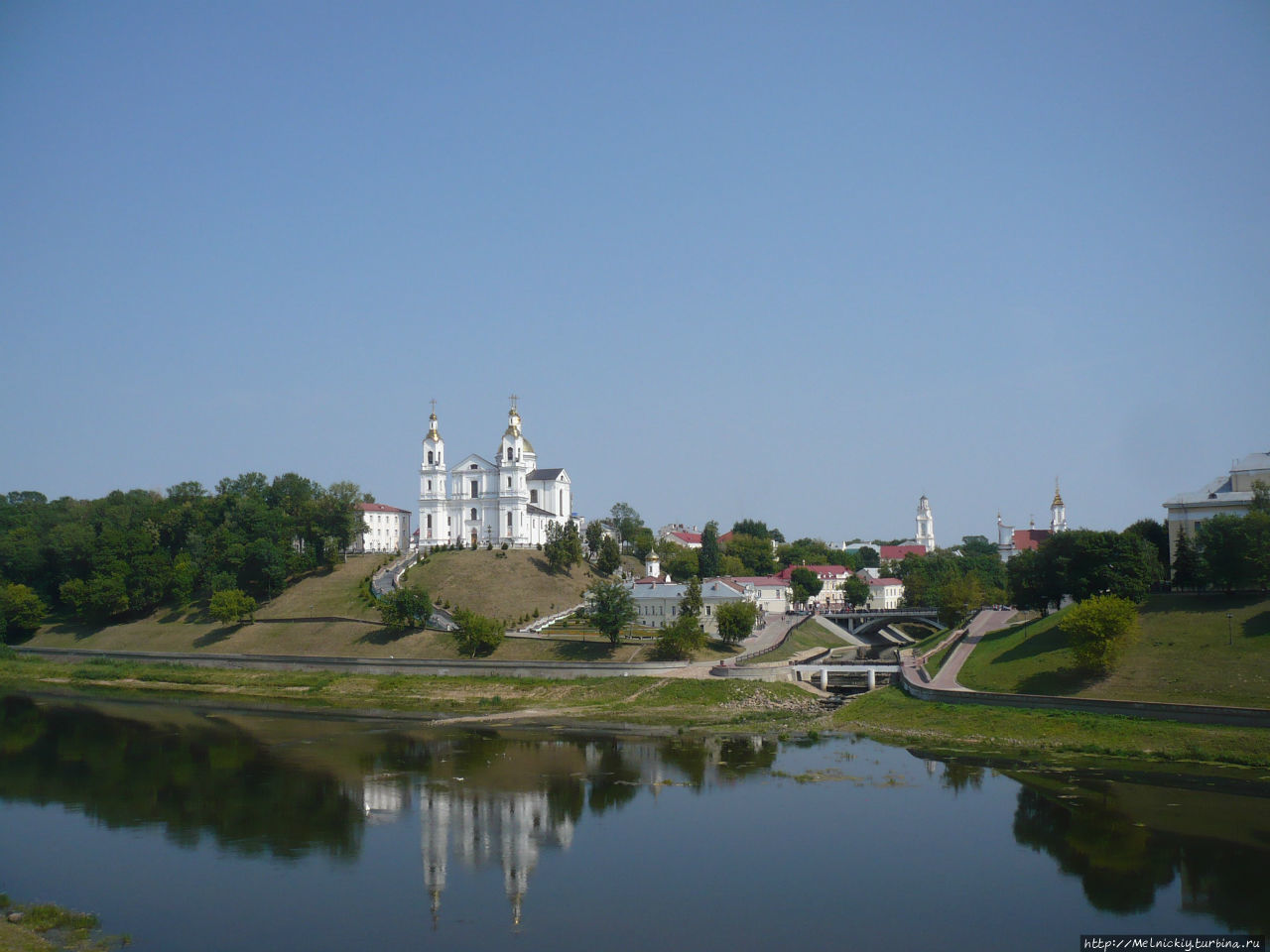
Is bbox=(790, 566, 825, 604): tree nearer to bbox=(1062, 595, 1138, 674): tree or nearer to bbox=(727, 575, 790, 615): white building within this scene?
bbox=(727, 575, 790, 615): white building

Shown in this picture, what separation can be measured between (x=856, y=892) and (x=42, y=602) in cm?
7334

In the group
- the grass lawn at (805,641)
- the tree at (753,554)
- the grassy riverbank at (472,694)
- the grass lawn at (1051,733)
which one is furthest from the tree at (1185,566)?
the tree at (753,554)

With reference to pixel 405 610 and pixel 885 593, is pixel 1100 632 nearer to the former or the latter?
pixel 405 610

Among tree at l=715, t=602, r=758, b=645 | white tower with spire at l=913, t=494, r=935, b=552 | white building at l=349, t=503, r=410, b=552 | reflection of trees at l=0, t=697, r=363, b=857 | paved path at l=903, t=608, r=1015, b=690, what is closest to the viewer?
reflection of trees at l=0, t=697, r=363, b=857

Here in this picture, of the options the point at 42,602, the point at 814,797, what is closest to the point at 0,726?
the point at 42,602

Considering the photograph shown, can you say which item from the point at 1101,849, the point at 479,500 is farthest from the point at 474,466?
the point at 1101,849

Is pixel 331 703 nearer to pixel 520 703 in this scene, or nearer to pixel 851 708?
pixel 520 703

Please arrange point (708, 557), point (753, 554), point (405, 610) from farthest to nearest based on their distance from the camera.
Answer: point (753, 554) → point (708, 557) → point (405, 610)

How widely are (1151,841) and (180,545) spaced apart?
7755 cm

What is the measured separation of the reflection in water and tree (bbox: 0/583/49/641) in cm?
7088

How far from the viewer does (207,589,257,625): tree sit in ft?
236

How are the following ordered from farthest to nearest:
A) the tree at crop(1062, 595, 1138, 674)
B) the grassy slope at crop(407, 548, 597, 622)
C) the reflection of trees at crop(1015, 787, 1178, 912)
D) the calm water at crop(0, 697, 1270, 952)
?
the grassy slope at crop(407, 548, 597, 622), the tree at crop(1062, 595, 1138, 674), the reflection of trees at crop(1015, 787, 1178, 912), the calm water at crop(0, 697, 1270, 952)

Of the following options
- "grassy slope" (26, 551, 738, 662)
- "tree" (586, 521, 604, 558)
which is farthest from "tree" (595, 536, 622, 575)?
"grassy slope" (26, 551, 738, 662)

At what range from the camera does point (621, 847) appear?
3072cm
